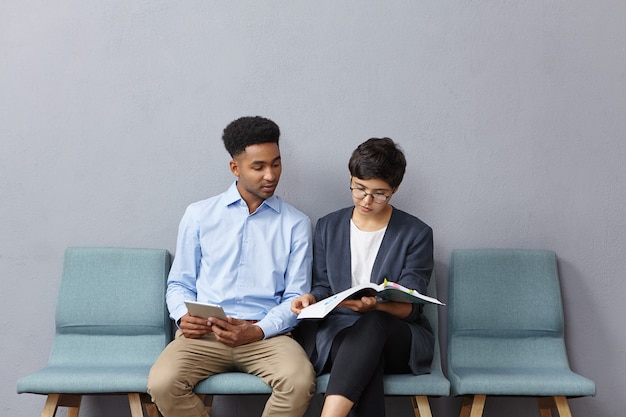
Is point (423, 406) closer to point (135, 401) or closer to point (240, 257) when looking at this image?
point (240, 257)

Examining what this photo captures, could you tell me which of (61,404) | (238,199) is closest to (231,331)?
(238,199)

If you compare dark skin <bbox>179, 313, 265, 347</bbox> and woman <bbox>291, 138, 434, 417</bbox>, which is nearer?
woman <bbox>291, 138, 434, 417</bbox>

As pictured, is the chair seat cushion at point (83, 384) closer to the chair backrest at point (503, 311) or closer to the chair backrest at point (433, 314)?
the chair backrest at point (433, 314)

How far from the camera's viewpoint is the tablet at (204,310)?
113 inches

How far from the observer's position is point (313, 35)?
3.54 m

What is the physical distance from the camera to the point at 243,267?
3.25m

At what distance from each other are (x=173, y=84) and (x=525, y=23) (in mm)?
1572

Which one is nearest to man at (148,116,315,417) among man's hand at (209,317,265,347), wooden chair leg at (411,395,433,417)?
man's hand at (209,317,265,347)

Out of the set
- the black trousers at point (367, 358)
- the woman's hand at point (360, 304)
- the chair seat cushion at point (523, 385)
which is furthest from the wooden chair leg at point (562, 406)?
the woman's hand at point (360, 304)

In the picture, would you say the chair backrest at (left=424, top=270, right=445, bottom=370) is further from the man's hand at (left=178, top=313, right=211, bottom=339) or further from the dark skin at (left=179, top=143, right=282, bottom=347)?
the man's hand at (left=178, top=313, right=211, bottom=339)

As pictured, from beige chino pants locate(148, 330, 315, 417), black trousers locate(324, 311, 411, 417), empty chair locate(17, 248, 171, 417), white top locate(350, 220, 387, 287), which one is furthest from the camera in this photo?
empty chair locate(17, 248, 171, 417)

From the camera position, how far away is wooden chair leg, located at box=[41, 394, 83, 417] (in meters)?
3.06

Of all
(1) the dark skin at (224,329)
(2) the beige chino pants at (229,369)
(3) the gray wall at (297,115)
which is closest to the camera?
(2) the beige chino pants at (229,369)

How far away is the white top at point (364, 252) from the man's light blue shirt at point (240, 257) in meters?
0.19
